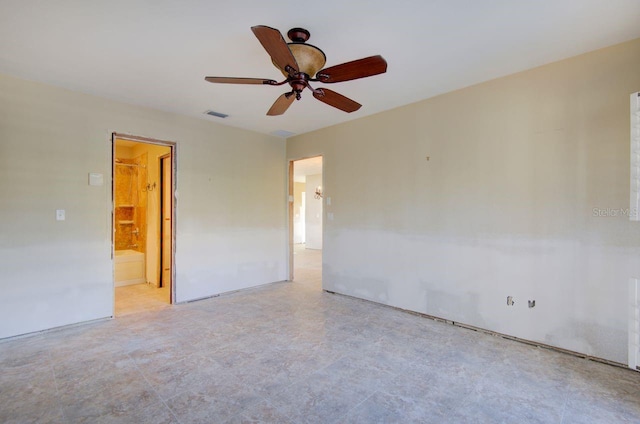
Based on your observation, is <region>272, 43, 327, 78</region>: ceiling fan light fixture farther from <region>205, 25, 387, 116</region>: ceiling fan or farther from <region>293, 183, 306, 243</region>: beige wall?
<region>293, 183, 306, 243</region>: beige wall

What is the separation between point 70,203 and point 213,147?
6.14 ft

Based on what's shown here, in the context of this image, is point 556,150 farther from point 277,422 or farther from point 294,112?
point 277,422

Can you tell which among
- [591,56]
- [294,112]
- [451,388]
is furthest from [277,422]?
[591,56]

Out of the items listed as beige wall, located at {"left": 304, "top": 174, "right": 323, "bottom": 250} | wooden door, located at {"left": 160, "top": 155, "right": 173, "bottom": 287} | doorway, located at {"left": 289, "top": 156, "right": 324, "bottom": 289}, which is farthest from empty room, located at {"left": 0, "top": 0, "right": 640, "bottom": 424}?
beige wall, located at {"left": 304, "top": 174, "right": 323, "bottom": 250}

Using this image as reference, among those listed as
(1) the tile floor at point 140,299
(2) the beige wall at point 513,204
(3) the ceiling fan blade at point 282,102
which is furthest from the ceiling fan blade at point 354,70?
(1) the tile floor at point 140,299

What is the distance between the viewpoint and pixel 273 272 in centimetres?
530

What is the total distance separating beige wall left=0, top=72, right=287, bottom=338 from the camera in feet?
9.94

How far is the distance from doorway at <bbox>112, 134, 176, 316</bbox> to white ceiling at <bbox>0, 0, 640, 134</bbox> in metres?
1.44

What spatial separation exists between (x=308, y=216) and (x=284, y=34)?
27.3ft

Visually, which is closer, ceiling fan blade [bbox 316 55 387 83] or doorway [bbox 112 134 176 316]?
ceiling fan blade [bbox 316 55 387 83]

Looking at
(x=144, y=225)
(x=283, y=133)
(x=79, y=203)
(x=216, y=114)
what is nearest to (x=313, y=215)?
(x=283, y=133)

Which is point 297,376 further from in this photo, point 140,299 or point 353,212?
point 140,299

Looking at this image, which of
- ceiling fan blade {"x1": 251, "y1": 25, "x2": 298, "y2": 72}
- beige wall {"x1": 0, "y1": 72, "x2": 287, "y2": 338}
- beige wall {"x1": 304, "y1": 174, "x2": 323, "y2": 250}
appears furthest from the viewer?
beige wall {"x1": 304, "y1": 174, "x2": 323, "y2": 250}

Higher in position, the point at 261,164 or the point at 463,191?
the point at 261,164
